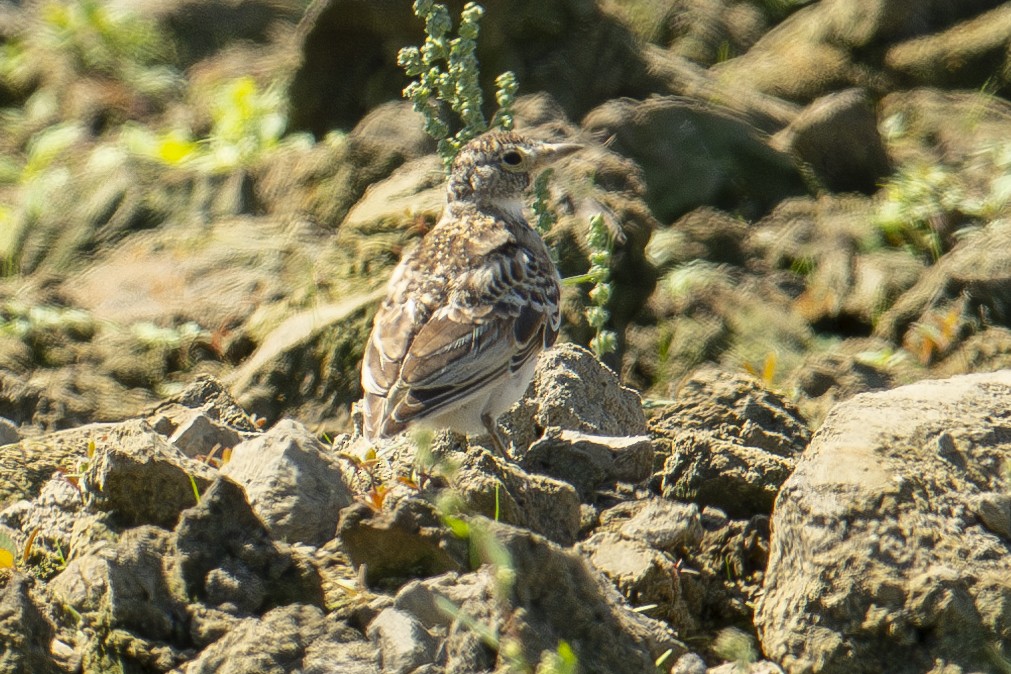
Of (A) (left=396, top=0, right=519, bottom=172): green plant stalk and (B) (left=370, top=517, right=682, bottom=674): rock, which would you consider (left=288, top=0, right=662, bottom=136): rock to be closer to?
(A) (left=396, top=0, right=519, bottom=172): green plant stalk

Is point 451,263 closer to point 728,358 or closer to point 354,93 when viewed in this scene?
point 728,358

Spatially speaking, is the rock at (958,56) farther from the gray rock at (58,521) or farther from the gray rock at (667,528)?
the gray rock at (58,521)

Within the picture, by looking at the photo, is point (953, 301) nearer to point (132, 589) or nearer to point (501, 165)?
point (501, 165)

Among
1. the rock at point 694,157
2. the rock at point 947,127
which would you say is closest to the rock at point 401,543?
the rock at point 694,157

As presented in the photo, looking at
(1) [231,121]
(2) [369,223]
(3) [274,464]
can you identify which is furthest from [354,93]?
(3) [274,464]

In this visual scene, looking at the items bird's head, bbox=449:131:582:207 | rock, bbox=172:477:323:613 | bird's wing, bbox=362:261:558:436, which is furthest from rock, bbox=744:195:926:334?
rock, bbox=172:477:323:613
